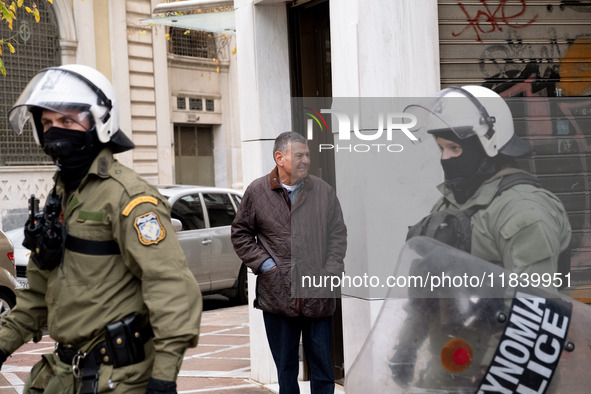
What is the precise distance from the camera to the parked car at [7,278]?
9984mm

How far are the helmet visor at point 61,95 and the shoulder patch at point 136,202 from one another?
0.39 metres

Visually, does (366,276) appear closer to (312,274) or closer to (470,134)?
(312,274)

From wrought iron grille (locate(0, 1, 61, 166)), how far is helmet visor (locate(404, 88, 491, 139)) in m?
17.4

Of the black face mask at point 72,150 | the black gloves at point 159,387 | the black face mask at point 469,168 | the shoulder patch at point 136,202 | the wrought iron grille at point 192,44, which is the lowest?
the black gloves at point 159,387

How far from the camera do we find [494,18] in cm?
551

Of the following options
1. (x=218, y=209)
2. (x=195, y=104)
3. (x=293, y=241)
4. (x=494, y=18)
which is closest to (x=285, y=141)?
(x=293, y=241)

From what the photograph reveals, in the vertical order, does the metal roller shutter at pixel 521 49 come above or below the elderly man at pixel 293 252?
above

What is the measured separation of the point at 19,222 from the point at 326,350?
50.3ft

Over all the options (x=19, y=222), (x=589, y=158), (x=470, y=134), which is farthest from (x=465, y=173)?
(x=19, y=222)

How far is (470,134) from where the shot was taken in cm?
315

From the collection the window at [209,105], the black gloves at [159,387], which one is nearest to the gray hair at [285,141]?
the black gloves at [159,387]

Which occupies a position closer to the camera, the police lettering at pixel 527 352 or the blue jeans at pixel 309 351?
the police lettering at pixel 527 352

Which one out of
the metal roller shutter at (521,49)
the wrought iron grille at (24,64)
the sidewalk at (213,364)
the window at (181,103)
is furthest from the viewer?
the window at (181,103)

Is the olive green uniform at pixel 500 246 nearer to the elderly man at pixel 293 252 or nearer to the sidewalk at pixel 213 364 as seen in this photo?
the elderly man at pixel 293 252
